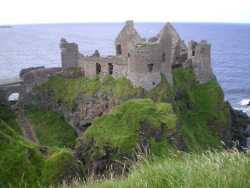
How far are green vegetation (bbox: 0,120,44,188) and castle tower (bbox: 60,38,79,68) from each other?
22.8m

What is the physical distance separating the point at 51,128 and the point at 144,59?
14246 millimetres

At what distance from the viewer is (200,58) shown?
179 feet

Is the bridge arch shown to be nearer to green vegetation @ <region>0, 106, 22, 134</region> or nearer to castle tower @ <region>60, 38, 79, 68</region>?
green vegetation @ <region>0, 106, 22, 134</region>

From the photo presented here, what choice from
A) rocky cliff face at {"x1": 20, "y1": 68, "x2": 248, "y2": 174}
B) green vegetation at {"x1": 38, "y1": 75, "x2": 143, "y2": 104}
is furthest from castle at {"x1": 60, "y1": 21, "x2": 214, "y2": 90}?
rocky cliff face at {"x1": 20, "y1": 68, "x2": 248, "y2": 174}

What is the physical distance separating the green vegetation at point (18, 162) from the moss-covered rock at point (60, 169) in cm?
58

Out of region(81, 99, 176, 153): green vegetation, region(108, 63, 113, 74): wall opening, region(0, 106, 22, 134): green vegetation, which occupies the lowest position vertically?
region(0, 106, 22, 134): green vegetation

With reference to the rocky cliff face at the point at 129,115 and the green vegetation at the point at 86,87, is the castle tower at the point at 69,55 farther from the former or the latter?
the green vegetation at the point at 86,87

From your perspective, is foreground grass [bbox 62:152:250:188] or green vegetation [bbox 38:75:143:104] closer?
foreground grass [bbox 62:152:250:188]

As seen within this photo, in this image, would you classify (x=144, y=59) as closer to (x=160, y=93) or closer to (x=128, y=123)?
(x=160, y=93)

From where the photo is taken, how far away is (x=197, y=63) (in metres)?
54.8

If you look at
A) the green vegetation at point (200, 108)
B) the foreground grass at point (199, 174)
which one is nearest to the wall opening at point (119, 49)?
the green vegetation at point (200, 108)

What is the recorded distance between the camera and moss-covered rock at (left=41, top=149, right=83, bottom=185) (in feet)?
100

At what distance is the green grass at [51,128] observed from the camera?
48000mm

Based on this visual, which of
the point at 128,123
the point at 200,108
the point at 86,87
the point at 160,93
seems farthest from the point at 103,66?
the point at 128,123
